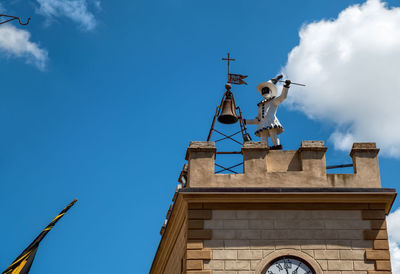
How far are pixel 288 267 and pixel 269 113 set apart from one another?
6.02 meters

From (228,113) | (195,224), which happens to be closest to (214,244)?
(195,224)

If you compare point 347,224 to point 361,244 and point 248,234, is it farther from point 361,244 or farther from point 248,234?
point 248,234

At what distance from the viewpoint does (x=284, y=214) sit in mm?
19844

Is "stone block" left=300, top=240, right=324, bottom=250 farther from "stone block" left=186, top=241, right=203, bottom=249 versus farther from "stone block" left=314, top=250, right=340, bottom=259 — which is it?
"stone block" left=186, top=241, right=203, bottom=249

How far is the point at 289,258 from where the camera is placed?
1922 cm

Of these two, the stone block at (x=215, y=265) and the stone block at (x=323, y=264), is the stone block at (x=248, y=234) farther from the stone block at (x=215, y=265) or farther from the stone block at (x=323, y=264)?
the stone block at (x=323, y=264)

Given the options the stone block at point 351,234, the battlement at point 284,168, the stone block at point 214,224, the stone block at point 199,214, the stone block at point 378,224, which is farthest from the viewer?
the battlement at point 284,168

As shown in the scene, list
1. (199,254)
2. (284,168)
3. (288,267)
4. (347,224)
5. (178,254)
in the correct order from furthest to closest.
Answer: (178,254) → (284,168) → (347,224) → (199,254) → (288,267)

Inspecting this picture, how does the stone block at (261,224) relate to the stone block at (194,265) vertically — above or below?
above

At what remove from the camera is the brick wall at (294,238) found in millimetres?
19094

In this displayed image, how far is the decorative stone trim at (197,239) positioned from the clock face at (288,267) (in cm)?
166

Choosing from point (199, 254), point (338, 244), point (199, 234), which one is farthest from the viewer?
point (199, 234)

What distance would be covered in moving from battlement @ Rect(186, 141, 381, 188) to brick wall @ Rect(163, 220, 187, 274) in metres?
1.48

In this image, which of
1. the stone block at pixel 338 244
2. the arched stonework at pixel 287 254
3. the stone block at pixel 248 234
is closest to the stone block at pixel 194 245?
the stone block at pixel 248 234
